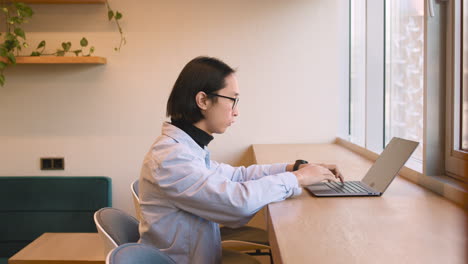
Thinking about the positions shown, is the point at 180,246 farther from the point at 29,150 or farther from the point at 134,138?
the point at 29,150

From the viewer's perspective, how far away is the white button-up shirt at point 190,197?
1364 millimetres

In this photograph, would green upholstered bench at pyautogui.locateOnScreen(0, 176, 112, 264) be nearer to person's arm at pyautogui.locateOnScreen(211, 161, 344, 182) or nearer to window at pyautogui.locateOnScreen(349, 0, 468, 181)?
person's arm at pyautogui.locateOnScreen(211, 161, 344, 182)

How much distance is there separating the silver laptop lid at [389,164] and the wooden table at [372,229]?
48 millimetres

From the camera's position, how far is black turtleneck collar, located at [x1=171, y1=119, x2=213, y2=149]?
1563 mm

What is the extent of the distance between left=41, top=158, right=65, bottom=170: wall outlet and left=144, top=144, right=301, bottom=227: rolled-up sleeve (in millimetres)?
2094

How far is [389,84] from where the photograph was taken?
2.36 meters

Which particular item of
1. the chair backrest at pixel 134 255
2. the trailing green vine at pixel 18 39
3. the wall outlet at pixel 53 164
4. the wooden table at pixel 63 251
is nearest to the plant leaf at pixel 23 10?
the trailing green vine at pixel 18 39

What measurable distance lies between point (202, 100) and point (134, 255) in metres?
0.62

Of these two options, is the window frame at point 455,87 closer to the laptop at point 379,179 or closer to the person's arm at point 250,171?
the laptop at point 379,179

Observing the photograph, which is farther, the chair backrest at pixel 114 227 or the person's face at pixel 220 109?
the person's face at pixel 220 109

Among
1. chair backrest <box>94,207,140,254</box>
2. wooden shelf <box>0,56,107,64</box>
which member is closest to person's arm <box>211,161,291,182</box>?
chair backrest <box>94,207,140,254</box>

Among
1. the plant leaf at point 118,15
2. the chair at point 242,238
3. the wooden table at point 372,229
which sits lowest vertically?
the chair at point 242,238

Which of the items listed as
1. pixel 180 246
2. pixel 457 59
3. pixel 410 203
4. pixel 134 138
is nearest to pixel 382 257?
pixel 410 203

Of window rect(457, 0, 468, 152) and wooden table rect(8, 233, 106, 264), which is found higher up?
window rect(457, 0, 468, 152)
